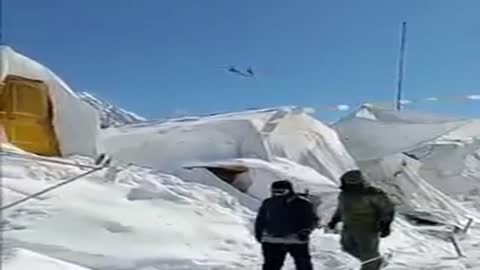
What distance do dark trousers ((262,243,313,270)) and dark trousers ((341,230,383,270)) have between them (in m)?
0.60

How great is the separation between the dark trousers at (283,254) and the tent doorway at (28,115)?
8346 millimetres

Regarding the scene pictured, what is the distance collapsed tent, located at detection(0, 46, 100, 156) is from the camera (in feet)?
52.7

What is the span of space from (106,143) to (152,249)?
7.97 m

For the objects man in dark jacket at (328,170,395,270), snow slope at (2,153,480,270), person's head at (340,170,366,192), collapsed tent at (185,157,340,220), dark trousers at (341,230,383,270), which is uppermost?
person's head at (340,170,366,192)

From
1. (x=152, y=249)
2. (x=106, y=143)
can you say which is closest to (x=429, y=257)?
(x=152, y=249)

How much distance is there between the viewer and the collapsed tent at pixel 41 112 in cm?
1606

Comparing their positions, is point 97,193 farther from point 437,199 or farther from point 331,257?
point 437,199

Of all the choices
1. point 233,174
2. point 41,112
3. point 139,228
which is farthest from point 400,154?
point 139,228

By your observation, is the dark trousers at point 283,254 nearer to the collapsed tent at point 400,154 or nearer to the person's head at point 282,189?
the person's head at point 282,189

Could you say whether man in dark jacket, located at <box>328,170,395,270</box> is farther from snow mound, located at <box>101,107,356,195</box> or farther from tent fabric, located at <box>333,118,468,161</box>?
tent fabric, located at <box>333,118,468,161</box>

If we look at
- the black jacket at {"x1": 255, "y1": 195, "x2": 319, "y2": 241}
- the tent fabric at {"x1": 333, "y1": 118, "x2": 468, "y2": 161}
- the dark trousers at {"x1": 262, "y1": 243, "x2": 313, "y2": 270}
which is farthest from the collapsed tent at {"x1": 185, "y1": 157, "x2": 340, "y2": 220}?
the black jacket at {"x1": 255, "y1": 195, "x2": 319, "y2": 241}

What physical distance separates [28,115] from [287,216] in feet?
30.2

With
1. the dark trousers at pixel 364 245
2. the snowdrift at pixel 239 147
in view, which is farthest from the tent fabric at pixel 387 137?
the dark trousers at pixel 364 245

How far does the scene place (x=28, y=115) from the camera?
53.9 ft
